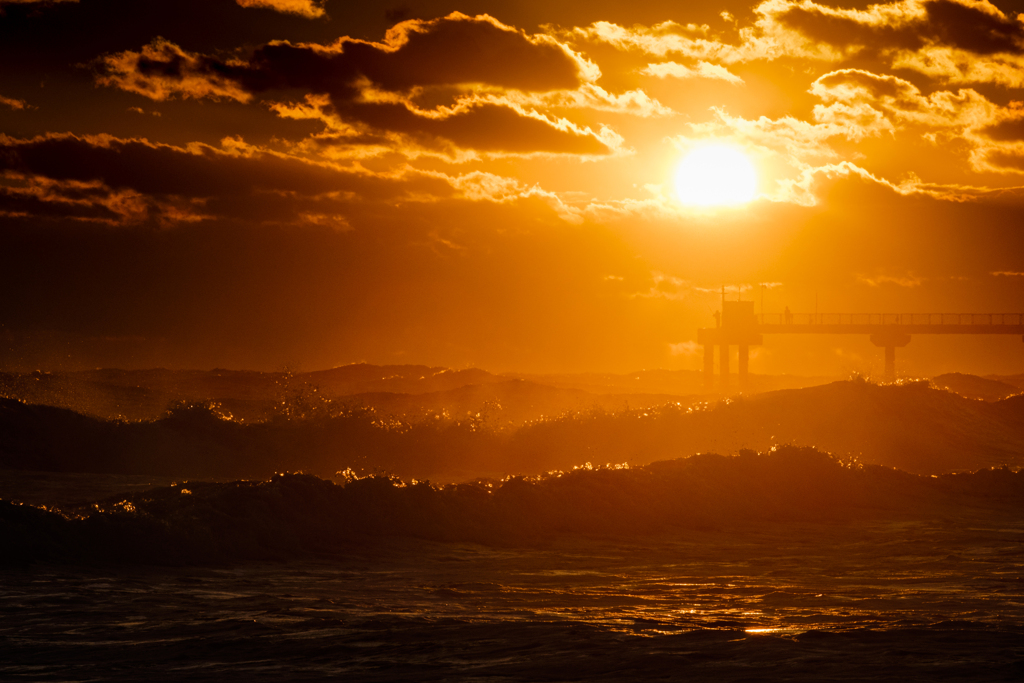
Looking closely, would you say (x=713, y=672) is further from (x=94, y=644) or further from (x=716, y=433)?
(x=716, y=433)

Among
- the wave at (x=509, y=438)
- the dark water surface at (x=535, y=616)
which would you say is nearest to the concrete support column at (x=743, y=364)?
the wave at (x=509, y=438)

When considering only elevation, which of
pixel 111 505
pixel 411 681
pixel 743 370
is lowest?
pixel 411 681

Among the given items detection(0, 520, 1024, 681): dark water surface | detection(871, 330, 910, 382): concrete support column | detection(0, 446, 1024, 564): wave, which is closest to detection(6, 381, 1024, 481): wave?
detection(0, 446, 1024, 564): wave

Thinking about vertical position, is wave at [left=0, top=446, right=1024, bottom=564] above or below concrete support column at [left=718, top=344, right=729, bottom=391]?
below

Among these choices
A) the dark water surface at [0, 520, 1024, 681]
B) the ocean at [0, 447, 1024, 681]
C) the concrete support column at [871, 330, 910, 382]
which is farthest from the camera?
the concrete support column at [871, 330, 910, 382]

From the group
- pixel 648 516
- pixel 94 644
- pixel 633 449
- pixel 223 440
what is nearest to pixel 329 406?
pixel 223 440

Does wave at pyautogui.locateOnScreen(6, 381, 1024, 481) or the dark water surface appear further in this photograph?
wave at pyautogui.locateOnScreen(6, 381, 1024, 481)

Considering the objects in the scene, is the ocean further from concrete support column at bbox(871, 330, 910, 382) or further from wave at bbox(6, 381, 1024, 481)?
concrete support column at bbox(871, 330, 910, 382)
